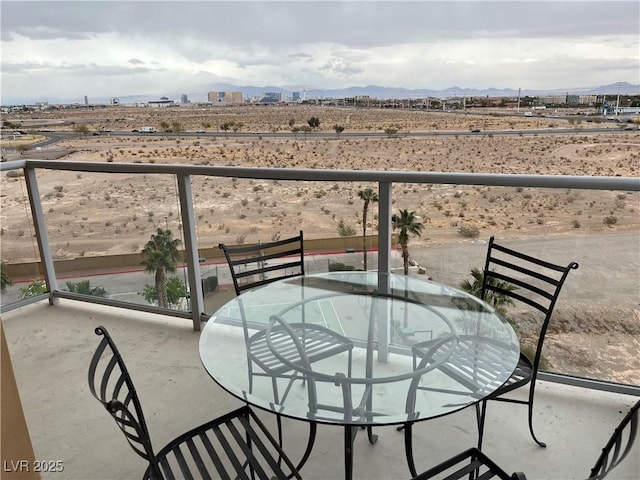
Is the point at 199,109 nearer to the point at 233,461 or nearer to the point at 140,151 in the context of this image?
the point at 140,151

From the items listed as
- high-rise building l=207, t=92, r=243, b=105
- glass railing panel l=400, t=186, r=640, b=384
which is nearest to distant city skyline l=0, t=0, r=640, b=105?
high-rise building l=207, t=92, r=243, b=105

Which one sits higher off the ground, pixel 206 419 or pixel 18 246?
pixel 18 246

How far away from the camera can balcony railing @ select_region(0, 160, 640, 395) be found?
2312mm

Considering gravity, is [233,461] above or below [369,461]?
above

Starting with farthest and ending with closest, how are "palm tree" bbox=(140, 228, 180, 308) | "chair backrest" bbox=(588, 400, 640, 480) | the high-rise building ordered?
1. the high-rise building
2. "palm tree" bbox=(140, 228, 180, 308)
3. "chair backrest" bbox=(588, 400, 640, 480)

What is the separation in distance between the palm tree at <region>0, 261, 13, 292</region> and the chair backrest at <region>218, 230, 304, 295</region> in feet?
7.37

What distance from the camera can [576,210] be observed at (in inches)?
93.6

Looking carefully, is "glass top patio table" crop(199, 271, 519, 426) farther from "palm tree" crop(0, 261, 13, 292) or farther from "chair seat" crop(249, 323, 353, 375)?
"palm tree" crop(0, 261, 13, 292)

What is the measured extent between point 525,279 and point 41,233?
366cm

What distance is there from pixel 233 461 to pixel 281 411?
24 centimetres

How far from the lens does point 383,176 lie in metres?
2.49

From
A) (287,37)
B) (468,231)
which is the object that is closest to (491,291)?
(468,231)

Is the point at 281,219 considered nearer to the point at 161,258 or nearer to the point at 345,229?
the point at 345,229

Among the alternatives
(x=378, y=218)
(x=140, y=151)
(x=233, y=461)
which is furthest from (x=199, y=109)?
(x=233, y=461)
